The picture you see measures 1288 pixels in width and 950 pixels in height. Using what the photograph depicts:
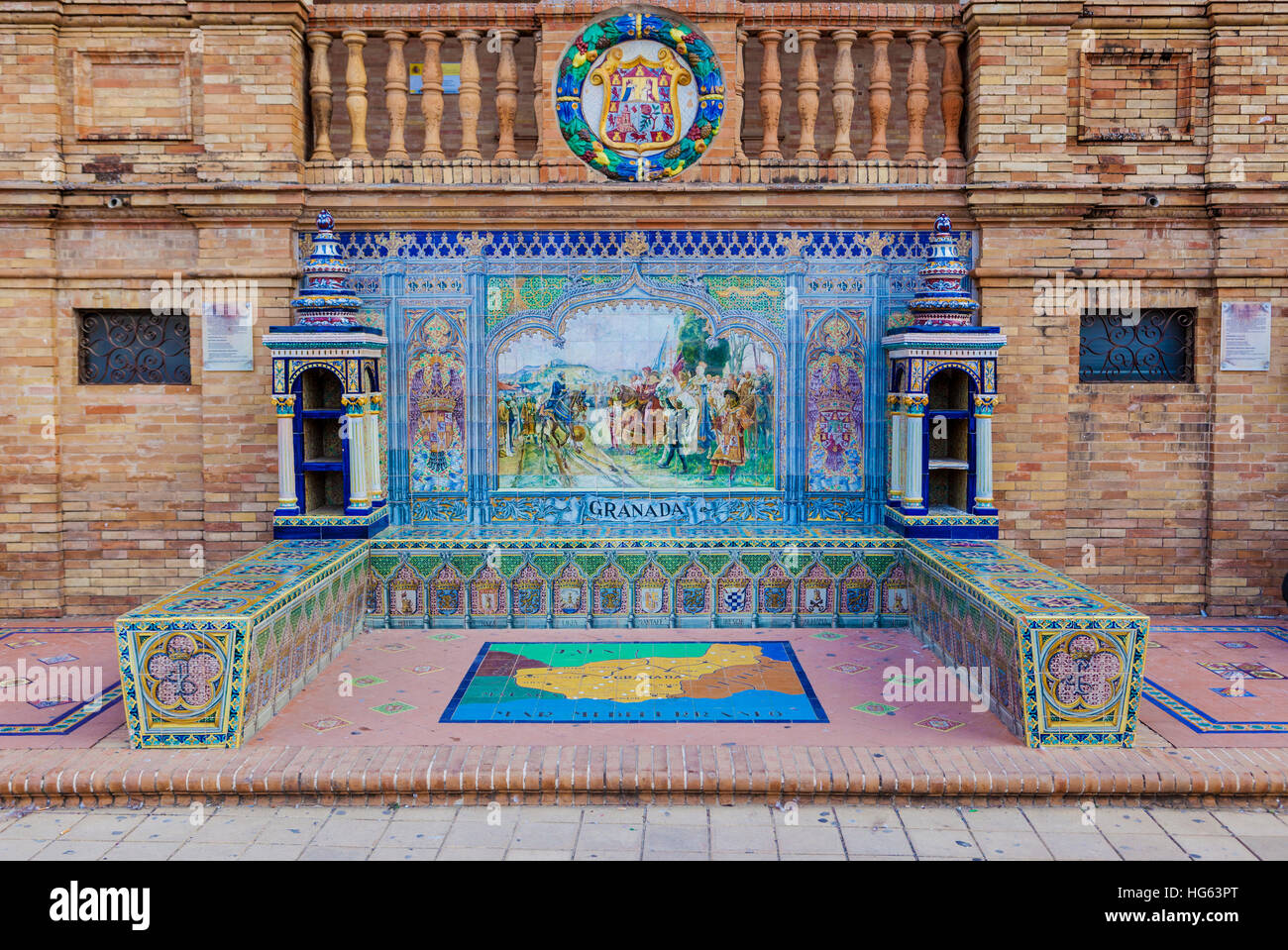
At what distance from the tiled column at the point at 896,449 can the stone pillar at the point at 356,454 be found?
15.3 ft

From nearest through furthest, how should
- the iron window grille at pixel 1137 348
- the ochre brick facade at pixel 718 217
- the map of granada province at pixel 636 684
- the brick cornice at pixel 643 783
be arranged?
1. the brick cornice at pixel 643 783
2. the map of granada province at pixel 636 684
3. the ochre brick facade at pixel 718 217
4. the iron window grille at pixel 1137 348

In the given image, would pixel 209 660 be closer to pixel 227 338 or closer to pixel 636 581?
pixel 636 581

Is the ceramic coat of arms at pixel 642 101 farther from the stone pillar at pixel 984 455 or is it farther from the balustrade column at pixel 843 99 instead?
the stone pillar at pixel 984 455

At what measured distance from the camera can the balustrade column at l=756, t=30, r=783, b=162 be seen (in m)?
8.94

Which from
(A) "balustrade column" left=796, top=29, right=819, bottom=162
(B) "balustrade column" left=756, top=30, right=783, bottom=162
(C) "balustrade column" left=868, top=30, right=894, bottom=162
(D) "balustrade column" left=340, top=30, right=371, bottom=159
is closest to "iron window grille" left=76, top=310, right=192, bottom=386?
(D) "balustrade column" left=340, top=30, right=371, bottom=159

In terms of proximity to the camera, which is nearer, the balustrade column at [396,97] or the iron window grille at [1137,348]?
the balustrade column at [396,97]

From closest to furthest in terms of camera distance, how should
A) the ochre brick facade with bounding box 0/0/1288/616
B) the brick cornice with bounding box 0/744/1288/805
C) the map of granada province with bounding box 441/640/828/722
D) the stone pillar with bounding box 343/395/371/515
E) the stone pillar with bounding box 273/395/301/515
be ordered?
the brick cornice with bounding box 0/744/1288/805
the map of granada province with bounding box 441/640/828/722
the stone pillar with bounding box 273/395/301/515
the stone pillar with bounding box 343/395/371/515
the ochre brick facade with bounding box 0/0/1288/616

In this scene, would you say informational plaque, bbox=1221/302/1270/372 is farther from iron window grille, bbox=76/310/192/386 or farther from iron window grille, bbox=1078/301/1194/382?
iron window grille, bbox=76/310/192/386

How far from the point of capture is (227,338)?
894 cm

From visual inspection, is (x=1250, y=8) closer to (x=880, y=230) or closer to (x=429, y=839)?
(x=880, y=230)

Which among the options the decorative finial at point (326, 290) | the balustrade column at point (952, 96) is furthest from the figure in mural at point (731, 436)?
the decorative finial at point (326, 290)

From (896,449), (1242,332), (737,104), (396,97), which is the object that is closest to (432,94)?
(396,97)

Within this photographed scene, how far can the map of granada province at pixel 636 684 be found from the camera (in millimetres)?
6547

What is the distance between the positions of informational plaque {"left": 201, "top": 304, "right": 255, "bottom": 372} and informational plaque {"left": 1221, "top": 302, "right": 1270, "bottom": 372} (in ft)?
28.7
